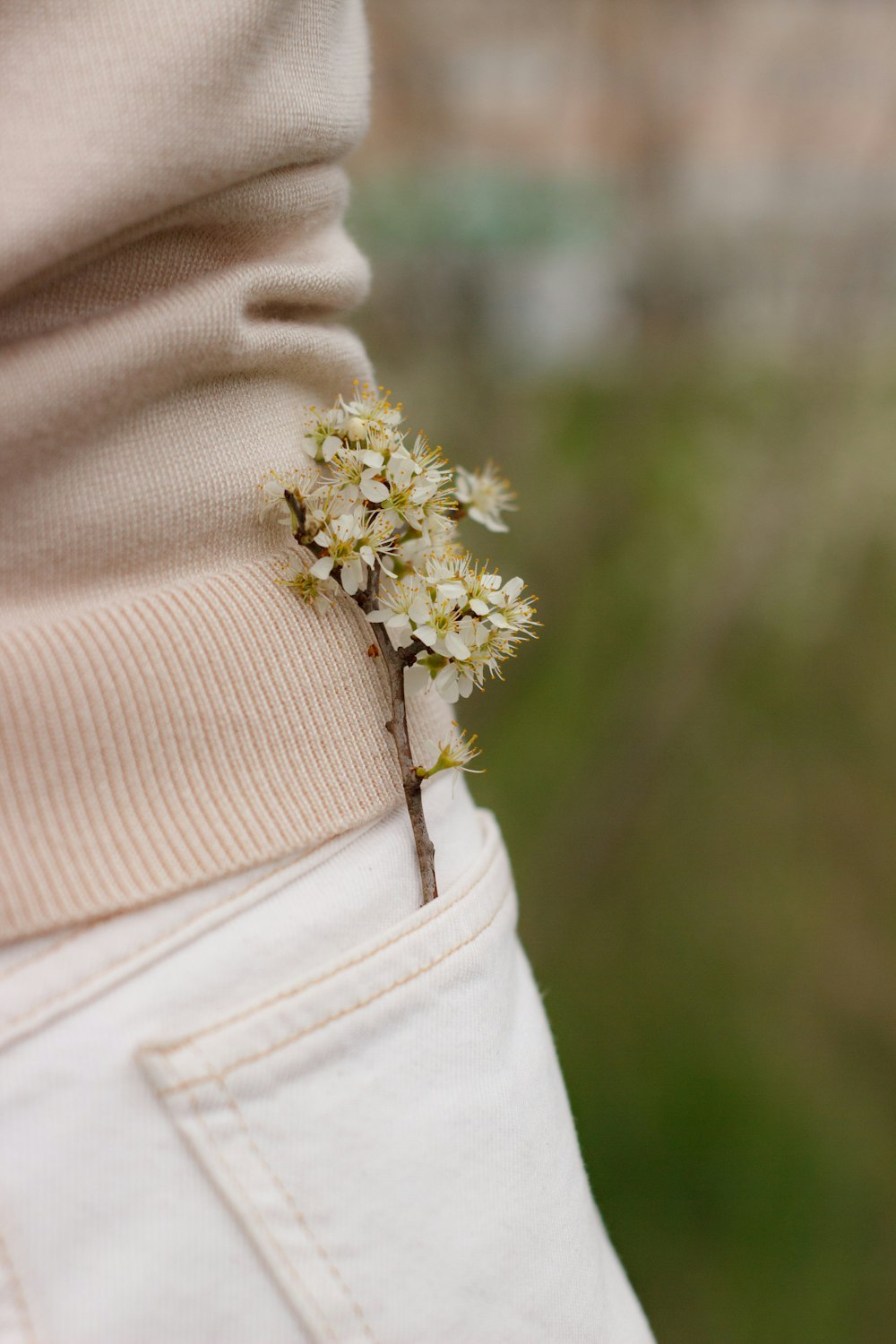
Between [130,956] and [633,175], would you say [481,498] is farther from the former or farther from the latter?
[633,175]

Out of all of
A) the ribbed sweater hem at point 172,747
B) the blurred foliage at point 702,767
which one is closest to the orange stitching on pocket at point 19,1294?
the ribbed sweater hem at point 172,747

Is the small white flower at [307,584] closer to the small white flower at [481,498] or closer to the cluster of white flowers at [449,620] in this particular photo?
the cluster of white flowers at [449,620]

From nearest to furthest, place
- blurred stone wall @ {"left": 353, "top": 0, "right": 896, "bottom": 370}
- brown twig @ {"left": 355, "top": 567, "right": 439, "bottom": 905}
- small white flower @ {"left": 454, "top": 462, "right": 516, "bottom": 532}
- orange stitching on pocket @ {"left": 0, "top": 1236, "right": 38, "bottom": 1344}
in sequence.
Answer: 1. orange stitching on pocket @ {"left": 0, "top": 1236, "right": 38, "bottom": 1344}
2. brown twig @ {"left": 355, "top": 567, "right": 439, "bottom": 905}
3. small white flower @ {"left": 454, "top": 462, "right": 516, "bottom": 532}
4. blurred stone wall @ {"left": 353, "top": 0, "right": 896, "bottom": 370}

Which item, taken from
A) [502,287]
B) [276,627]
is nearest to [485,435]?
[502,287]

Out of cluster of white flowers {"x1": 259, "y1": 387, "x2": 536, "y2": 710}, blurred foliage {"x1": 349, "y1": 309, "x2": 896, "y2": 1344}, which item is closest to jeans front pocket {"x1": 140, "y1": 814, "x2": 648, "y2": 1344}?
cluster of white flowers {"x1": 259, "y1": 387, "x2": 536, "y2": 710}

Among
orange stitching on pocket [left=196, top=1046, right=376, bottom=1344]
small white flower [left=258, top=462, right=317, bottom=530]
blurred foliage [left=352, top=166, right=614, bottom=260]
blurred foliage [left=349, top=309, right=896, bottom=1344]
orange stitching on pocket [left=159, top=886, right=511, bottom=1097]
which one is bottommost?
blurred foliage [left=349, top=309, right=896, bottom=1344]

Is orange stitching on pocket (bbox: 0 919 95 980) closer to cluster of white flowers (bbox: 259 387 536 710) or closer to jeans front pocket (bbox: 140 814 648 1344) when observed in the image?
jeans front pocket (bbox: 140 814 648 1344)

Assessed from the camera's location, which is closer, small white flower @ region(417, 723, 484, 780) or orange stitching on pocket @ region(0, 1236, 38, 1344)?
orange stitching on pocket @ region(0, 1236, 38, 1344)

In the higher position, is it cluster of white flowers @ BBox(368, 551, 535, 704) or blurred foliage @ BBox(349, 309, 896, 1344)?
cluster of white flowers @ BBox(368, 551, 535, 704)

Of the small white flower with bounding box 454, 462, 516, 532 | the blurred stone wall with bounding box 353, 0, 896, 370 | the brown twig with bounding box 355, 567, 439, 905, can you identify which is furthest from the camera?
the blurred stone wall with bounding box 353, 0, 896, 370
